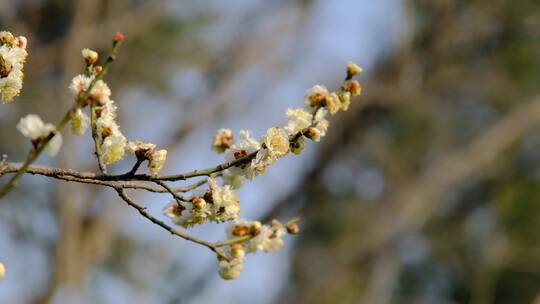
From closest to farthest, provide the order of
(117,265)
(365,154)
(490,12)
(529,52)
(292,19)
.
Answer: (292,19) → (490,12) → (117,265) → (529,52) → (365,154)

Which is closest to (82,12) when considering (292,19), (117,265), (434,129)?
(292,19)

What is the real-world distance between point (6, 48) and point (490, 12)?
4670 millimetres

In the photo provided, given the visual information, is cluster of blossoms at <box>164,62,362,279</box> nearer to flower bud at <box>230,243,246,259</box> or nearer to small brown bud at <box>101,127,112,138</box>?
flower bud at <box>230,243,246,259</box>

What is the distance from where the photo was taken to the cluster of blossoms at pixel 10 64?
874mm

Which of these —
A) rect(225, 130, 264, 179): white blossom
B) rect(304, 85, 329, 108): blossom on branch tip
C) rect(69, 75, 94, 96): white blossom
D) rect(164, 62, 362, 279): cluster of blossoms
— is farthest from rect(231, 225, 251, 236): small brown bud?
rect(69, 75, 94, 96): white blossom

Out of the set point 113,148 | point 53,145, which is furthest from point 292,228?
point 53,145

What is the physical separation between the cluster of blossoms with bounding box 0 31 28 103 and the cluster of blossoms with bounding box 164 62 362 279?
278mm

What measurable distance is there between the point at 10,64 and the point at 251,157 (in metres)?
0.34

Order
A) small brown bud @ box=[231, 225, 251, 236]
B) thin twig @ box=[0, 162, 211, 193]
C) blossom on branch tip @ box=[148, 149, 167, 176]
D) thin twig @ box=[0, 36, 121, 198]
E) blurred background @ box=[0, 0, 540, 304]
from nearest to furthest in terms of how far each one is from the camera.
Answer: thin twig @ box=[0, 36, 121, 198]
thin twig @ box=[0, 162, 211, 193]
blossom on branch tip @ box=[148, 149, 167, 176]
small brown bud @ box=[231, 225, 251, 236]
blurred background @ box=[0, 0, 540, 304]

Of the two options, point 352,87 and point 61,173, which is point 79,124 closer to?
point 61,173

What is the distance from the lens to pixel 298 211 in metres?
4.45

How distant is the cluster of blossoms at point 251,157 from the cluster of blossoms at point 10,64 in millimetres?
278

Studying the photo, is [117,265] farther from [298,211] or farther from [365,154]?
[365,154]

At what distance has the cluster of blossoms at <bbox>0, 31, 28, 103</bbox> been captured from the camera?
34.4 inches
